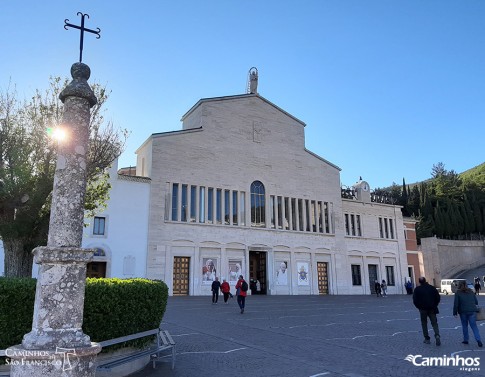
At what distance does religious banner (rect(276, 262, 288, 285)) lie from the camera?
3569 centimetres

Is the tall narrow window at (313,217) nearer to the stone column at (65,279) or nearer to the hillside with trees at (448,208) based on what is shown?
the hillside with trees at (448,208)

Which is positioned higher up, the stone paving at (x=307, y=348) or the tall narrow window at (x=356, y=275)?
the tall narrow window at (x=356, y=275)

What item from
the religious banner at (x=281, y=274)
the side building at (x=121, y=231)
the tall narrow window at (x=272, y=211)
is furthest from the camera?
the tall narrow window at (x=272, y=211)

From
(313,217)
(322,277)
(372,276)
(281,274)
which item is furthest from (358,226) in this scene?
(281,274)

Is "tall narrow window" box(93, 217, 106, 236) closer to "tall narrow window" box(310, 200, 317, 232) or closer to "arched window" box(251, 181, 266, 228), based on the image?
"arched window" box(251, 181, 266, 228)

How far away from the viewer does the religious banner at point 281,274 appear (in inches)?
1405

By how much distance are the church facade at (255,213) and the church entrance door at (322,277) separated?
98 millimetres

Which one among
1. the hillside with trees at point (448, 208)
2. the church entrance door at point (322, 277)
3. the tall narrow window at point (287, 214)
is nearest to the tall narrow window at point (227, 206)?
the tall narrow window at point (287, 214)

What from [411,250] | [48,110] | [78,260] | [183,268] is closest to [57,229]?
[78,260]

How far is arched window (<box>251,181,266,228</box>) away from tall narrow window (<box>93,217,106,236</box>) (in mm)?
12940

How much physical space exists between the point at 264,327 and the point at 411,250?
38.3 m

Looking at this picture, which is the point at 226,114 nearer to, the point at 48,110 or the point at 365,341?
the point at 48,110

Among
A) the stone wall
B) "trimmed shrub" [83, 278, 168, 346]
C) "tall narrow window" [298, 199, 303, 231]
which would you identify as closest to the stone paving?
"trimmed shrub" [83, 278, 168, 346]

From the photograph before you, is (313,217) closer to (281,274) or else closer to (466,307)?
(281,274)
